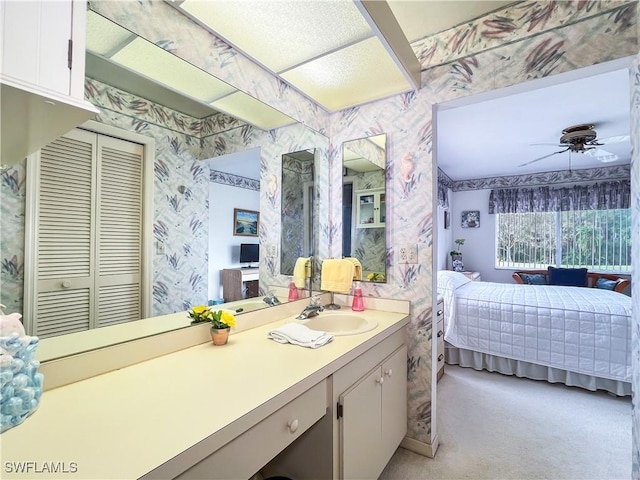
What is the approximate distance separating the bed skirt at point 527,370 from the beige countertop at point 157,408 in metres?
2.53

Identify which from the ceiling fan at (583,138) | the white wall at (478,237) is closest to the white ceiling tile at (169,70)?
the ceiling fan at (583,138)

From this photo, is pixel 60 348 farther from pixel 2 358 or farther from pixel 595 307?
pixel 595 307

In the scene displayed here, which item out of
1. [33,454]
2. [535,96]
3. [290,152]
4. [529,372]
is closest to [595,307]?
[529,372]

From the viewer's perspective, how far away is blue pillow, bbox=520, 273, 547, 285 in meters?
4.99

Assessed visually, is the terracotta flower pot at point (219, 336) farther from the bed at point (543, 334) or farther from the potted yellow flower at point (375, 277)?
the bed at point (543, 334)

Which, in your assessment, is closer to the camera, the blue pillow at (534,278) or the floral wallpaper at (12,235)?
the floral wallpaper at (12,235)

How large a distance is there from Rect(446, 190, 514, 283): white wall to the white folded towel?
17.4 ft

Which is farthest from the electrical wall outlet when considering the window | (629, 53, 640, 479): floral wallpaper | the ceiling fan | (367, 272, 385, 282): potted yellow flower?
the window

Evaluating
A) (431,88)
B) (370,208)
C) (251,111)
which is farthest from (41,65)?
(431,88)

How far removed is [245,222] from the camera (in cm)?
154

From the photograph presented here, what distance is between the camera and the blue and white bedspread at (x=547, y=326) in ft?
8.14

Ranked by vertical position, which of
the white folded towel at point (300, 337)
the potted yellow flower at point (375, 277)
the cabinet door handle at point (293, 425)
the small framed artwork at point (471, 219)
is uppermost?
the small framed artwork at point (471, 219)

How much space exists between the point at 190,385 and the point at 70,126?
2.59 ft

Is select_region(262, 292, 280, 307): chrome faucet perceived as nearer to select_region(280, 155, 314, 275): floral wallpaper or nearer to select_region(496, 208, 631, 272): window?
select_region(280, 155, 314, 275): floral wallpaper
